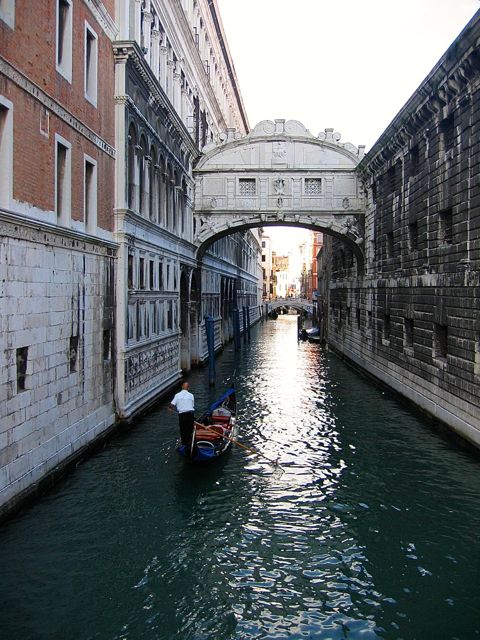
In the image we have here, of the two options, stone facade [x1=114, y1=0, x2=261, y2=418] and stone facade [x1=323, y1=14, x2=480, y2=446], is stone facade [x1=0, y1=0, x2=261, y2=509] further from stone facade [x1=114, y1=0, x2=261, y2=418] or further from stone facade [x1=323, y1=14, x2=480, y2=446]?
stone facade [x1=323, y1=14, x2=480, y2=446]

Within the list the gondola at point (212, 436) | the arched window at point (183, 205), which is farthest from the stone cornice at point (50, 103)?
the arched window at point (183, 205)

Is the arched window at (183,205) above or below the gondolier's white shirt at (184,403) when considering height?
above

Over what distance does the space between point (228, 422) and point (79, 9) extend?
28.2 ft

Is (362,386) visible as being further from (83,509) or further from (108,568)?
(108,568)

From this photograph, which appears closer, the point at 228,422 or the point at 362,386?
the point at 228,422

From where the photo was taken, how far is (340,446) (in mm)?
13320

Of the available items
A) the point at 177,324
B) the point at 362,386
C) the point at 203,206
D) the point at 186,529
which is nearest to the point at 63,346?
the point at 186,529

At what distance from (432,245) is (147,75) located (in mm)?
→ 8102

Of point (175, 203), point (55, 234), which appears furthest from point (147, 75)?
point (55, 234)

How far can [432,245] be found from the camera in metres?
15.7

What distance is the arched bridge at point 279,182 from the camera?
24.5 meters

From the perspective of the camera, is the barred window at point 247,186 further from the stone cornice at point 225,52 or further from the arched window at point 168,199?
the stone cornice at point 225,52

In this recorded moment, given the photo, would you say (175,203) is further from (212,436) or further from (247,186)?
(212,436)

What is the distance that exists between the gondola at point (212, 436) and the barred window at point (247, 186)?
1228 centimetres
